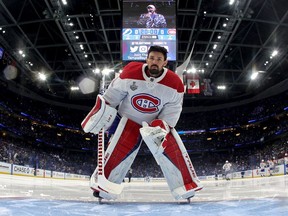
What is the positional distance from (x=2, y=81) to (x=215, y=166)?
77.6 feet

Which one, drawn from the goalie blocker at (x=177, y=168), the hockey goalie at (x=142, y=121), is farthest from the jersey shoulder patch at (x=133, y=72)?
the goalie blocker at (x=177, y=168)

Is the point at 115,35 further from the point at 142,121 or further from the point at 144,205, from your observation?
the point at 144,205

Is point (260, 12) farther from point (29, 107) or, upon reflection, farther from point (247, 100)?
point (29, 107)

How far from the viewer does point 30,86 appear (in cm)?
2742

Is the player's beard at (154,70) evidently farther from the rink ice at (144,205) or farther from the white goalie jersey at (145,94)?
the rink ice at (144,205)

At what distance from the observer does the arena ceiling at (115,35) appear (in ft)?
47.5

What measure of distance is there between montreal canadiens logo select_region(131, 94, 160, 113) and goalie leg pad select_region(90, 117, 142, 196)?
0.30 m

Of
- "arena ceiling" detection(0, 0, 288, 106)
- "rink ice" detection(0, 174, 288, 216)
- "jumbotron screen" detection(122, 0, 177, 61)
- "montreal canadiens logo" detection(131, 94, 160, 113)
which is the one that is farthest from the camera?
"arena ceiling" detection(0, 0, 288, 106)

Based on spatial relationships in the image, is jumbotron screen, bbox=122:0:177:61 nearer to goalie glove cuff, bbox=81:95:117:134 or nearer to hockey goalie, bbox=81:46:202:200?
hockey goalie, bbox=81:46:202:200

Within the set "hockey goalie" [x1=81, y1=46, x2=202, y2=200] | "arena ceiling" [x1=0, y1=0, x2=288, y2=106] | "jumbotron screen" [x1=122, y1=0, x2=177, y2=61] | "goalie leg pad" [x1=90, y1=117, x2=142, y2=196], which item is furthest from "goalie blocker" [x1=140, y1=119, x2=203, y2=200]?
"arena ceiling" [x1=0, y1=0, x2=288, y2=106]

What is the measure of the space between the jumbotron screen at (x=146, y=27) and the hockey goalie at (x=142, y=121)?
5691 mm

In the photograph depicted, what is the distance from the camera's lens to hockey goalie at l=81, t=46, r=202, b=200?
11.1ft

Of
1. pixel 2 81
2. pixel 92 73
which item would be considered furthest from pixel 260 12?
pixel 2 81

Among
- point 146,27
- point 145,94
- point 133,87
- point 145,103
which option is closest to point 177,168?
point 145,103
